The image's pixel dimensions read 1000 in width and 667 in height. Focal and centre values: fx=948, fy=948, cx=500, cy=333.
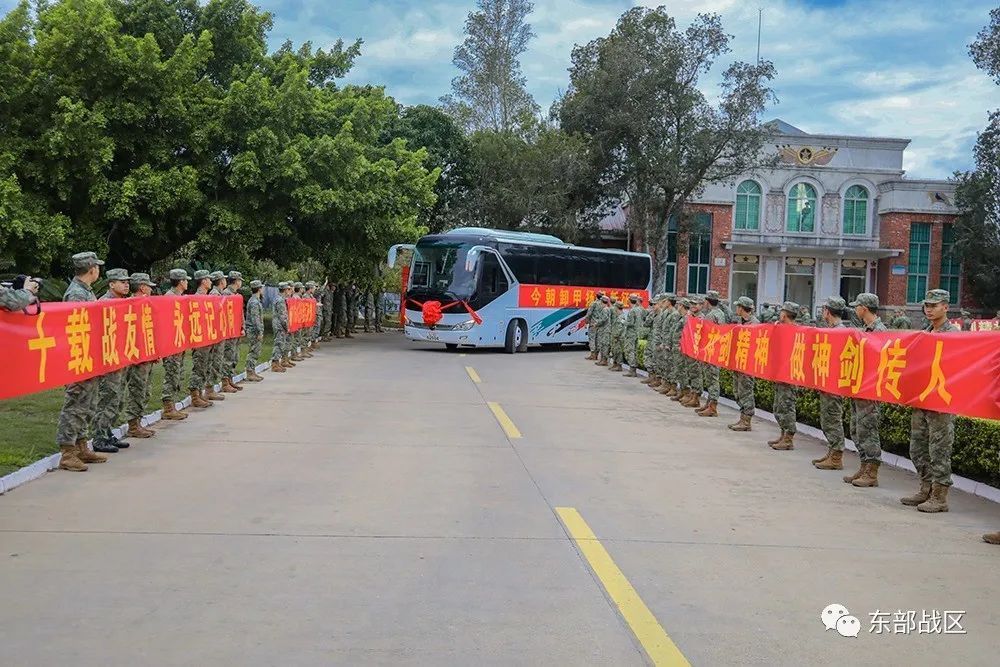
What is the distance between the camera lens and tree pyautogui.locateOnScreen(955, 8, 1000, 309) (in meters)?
41.4

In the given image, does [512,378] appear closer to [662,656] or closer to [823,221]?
[662,656]

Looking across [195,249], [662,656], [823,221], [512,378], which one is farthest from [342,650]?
[823,221]

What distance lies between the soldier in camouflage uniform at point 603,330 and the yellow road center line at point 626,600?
17821 mm

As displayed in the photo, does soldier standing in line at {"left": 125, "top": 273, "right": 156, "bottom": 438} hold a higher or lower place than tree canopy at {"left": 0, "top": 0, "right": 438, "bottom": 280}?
lower

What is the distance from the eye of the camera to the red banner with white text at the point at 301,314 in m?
20.5

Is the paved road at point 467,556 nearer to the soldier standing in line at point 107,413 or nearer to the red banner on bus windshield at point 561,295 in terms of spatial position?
the soldier standing in line at point 107,413

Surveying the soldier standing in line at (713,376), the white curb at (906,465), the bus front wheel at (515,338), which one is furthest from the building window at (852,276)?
the white curb at (906,465)

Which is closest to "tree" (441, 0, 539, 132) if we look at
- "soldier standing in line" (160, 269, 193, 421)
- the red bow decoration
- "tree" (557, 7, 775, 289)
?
"tree" (557, 7, 775, 289)

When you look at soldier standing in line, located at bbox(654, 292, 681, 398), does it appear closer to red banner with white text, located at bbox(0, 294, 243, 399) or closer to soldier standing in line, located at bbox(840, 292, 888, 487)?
soldier standing in line, located at bbox(840, 292, 888, 487)

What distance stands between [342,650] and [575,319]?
2721cm

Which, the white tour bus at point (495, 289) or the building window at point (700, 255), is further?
the building window at point (700, 255)

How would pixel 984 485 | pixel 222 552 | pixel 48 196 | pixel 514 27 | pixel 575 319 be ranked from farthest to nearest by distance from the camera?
pixel 514 27 < pixel 575 319 < pixel 48 196 < pixel 984 485 < pixel 222 552

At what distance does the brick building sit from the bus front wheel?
722 inches

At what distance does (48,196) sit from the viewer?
2355 centimetres
